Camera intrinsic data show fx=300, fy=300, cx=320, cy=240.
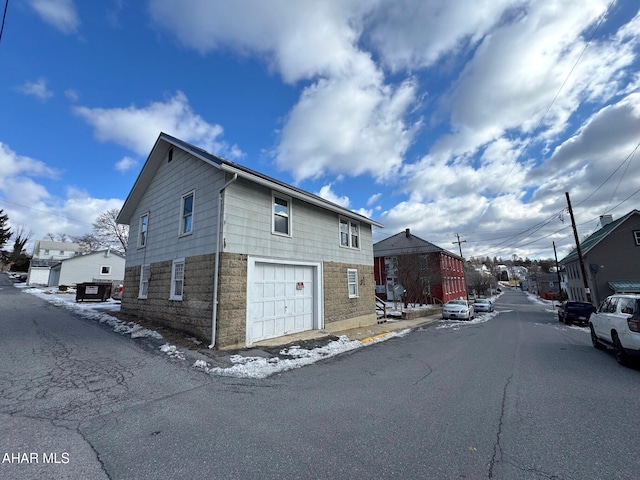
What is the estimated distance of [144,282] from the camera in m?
12.8

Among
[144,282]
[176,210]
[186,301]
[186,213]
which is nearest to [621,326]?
[186,301]

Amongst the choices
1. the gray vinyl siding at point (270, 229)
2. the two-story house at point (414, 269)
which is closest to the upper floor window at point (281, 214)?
the gray vinyl siding at point (270, 229)

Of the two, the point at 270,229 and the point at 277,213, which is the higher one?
the point at 277,213

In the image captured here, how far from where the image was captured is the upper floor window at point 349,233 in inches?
570

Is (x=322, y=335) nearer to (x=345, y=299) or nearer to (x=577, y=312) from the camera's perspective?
(x=345, y=299)

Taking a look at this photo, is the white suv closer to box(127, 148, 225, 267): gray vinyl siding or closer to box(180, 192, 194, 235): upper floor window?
box(127, 148, 225, 267): gray vinyl siding

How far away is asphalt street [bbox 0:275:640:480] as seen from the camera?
301 cm

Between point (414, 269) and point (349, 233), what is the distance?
62.0 ft

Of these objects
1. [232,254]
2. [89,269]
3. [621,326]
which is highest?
[89,269]

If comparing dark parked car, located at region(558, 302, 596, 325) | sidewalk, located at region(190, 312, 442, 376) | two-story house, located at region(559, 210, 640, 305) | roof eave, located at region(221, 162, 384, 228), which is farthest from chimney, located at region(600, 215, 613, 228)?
sidewalk, located at region(190, 312, 442, 376)

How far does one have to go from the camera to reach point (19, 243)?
70.6 meters

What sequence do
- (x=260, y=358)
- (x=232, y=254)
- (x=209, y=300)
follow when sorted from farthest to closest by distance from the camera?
1. (x=232, y=254)
2. (x=209, y=300)
3. (x=260, y=358)

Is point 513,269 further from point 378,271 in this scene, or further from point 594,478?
point 594,478

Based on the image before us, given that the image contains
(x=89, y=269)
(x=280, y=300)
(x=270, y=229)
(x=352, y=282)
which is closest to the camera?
(x=270, y=229)
